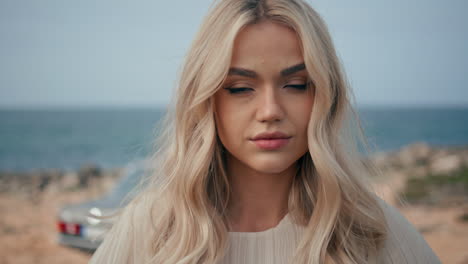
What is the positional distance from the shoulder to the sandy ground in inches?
141

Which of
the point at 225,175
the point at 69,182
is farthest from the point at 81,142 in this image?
the point at 225,175

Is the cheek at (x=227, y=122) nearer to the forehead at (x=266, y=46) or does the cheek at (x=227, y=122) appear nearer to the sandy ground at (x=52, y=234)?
the forehead at (x=266, y=46)

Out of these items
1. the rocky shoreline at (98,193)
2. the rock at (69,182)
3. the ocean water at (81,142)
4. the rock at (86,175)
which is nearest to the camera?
the rocky shoreline at (98,193)

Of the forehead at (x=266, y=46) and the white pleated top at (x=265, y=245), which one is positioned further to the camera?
the white pleated top at (x=265, y=245)

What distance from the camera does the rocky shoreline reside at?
660 cm

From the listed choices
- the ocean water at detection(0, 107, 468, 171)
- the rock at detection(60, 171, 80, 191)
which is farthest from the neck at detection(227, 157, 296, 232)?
the ocean water at detection(0, 107, 468, 171)

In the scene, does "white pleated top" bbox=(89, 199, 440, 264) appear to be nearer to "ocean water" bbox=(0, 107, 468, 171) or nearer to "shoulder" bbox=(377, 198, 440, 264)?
"shoulder" bbox=(377, 198, 440, 264)

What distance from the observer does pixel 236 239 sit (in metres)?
1.61

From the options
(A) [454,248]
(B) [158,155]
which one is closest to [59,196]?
(A) [454,248]

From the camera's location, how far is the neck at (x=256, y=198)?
1.68m

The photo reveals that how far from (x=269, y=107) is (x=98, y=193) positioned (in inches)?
494

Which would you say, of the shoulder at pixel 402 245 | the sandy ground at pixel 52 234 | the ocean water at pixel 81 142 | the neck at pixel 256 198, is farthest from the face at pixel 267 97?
the ocean water at pixel 81 142

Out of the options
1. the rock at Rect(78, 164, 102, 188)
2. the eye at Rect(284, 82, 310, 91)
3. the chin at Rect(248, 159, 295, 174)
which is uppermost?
the eye at Rect(284, 82, 310, 91)

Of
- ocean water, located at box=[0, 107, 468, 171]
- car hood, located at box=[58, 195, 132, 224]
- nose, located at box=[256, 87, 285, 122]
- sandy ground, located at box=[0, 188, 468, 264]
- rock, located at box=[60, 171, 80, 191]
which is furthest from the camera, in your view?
ocean water, located at box=[0, 107, 468, 171]
